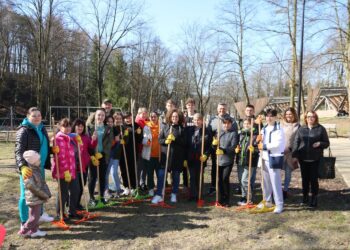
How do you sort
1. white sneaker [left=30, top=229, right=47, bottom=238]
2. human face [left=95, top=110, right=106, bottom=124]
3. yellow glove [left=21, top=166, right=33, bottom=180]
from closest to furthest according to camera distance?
1. yellow glove [left=21, top=166, right=33, bottom=180]
2. white sneaker [left=30, top=229, right=47, bottom=238]
3. human face [left=95, top=110, right=106, bottom=124]

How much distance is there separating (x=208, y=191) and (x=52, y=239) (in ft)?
12.3

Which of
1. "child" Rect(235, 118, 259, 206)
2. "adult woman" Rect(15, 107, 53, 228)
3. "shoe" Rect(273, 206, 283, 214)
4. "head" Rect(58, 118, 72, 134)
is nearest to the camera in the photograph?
"adult woman" Rect(15, 107, 53, 228)

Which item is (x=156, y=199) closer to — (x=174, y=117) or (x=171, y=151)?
(x=171, y=151)

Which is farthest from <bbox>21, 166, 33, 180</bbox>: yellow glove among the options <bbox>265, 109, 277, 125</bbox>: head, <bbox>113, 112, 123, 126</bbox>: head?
<bbox>265, 109, 277, 125</bbox>: head

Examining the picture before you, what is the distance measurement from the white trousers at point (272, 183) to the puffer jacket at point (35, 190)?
3605mm

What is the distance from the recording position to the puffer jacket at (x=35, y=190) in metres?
4.73

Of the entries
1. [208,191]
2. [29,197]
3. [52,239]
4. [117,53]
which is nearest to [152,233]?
[52,239]

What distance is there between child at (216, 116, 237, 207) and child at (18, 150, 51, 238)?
3.05 m

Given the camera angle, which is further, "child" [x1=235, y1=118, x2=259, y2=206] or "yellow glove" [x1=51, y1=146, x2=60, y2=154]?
"child" [x1=235, y1=118, x2=259, y2=206]

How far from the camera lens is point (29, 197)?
476 cm

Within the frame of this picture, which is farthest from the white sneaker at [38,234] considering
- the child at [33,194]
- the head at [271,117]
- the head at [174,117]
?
the head at [271,117]

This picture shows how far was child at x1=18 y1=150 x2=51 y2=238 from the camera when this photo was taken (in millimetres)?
4719

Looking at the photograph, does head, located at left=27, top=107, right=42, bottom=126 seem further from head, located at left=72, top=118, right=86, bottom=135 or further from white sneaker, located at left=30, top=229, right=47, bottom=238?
Result: white sneaker, located at left=30, top=229, right=47, bottom=238

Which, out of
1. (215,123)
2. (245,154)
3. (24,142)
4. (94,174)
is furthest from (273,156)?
(24,142)
